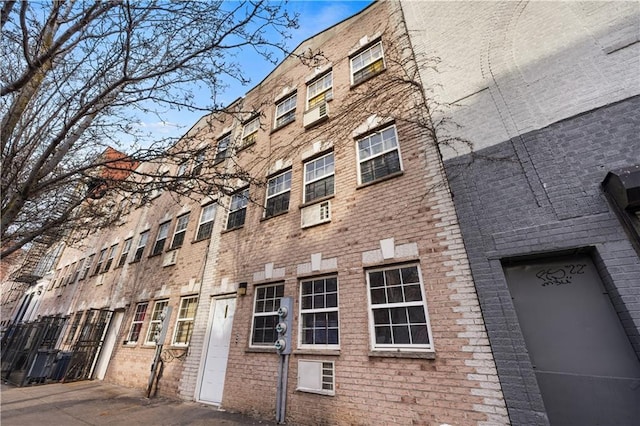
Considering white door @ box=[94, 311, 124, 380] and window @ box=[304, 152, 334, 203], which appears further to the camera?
white door @ box=[94, 311, 124, 380]

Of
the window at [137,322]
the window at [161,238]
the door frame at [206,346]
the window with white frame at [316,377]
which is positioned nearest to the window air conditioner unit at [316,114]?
the door frame at [206,346]

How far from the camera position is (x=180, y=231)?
11.5 meters

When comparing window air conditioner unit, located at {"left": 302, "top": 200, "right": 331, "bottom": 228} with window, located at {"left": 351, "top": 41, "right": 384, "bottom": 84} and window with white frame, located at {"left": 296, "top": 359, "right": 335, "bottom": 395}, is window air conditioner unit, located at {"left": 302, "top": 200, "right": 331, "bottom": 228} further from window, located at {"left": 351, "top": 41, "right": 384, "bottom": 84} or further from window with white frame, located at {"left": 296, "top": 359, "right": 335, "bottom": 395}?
window, located at {"left": 351, "top": 41, "right": 384, "bottom": 84}

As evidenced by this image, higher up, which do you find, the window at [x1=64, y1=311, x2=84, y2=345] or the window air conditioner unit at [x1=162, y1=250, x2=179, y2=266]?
the window air conditioner unit at [x1=162, y1=250, x2=179, y2=266]

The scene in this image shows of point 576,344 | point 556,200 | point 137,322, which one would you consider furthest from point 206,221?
point 576,344

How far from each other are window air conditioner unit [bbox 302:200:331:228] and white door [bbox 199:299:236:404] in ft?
11.0

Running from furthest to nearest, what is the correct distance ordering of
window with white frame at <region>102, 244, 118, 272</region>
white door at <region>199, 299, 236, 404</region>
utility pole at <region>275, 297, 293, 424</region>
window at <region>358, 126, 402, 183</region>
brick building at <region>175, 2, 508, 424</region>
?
window with white frame at <region>102, 244, 118, 272</region>, white door at <region>199, 299, 236, 404</region>, window at <region>358, 126, 402, 183</region>, utility pole at <region>275, 297, 293, 424</region>, brick building at <region>175, 2, 508, 424</region>

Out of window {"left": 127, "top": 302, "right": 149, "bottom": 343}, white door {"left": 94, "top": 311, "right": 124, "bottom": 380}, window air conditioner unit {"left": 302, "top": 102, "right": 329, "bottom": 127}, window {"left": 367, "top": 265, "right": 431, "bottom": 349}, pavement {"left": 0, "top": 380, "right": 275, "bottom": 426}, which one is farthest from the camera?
white door {"left": 94, "top": 311, "right": 124, "bottom": 380}

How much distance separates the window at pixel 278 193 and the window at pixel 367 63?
3808 millimetres

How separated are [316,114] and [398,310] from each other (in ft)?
21.4

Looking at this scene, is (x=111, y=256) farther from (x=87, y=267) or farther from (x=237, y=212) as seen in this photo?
(x=237, y=212)

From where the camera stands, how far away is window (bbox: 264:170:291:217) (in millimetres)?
8316

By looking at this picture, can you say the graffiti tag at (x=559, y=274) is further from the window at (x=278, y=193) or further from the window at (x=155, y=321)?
the window at (x=155, y=321)

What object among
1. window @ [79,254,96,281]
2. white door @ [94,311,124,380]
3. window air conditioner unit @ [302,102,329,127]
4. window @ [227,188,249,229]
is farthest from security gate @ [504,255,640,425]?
window @ [79,254,96,281]
